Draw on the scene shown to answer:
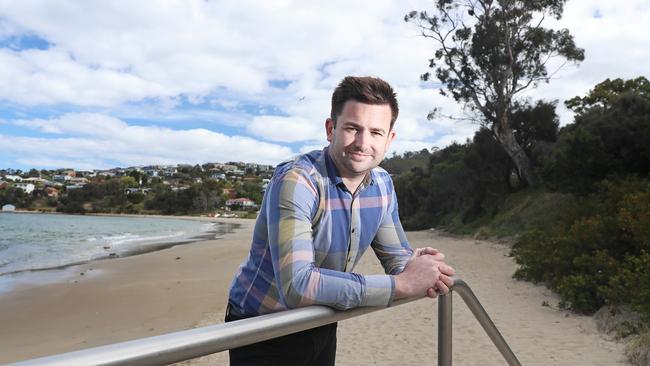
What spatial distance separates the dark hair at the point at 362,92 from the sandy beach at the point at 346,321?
425 cm

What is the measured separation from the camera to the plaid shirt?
46.4 inches

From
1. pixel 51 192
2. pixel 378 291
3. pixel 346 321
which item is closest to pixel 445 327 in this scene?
pixel 378 291

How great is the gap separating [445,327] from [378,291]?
0.44 meters

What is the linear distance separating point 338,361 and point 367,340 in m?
0.75

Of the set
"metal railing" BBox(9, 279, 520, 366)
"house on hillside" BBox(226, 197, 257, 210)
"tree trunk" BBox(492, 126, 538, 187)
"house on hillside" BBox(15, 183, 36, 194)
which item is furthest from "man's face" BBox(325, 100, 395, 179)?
"house on hillside" BBox(15, 183, 36, 194)

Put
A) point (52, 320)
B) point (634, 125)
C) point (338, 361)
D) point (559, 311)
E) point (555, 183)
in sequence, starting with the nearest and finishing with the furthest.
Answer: point (338, 361) → point (559, 311) → point (52, 320) → point (634, 125) → point (555, 183)

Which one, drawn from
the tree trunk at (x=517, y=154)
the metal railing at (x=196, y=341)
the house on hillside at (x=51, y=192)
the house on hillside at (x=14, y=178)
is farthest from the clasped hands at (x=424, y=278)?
the house on hillside at (x=14, y=178)

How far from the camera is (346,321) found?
260 inches

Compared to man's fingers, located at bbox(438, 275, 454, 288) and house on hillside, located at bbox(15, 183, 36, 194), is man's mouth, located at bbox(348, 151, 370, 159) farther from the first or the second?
house on hillside, located at bbox(15, 183, 36, 194)

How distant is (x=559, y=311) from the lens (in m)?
6.79

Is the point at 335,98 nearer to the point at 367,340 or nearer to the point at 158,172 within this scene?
the point at 367,340

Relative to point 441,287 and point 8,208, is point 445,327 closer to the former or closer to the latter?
point 441,287

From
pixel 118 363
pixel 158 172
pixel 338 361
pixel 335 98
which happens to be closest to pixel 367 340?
pixel 338 361

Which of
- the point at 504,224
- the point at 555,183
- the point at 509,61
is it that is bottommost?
the point at 504,224
